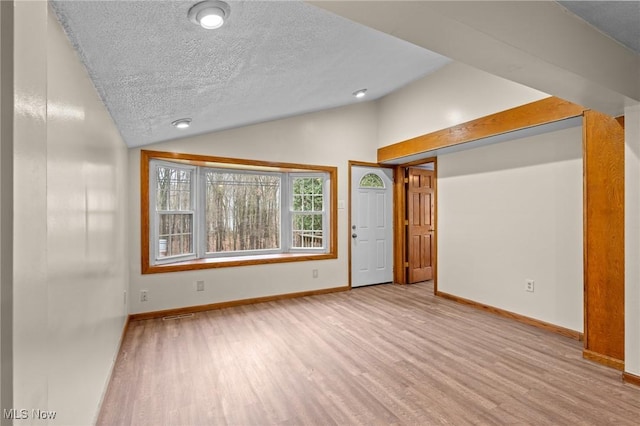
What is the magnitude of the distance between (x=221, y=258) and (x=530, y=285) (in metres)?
3.64

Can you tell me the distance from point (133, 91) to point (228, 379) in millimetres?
1971

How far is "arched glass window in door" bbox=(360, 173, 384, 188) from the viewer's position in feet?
17.0

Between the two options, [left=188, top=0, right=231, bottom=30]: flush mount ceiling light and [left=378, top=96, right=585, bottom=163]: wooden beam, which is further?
[left=378, top=96, right=585, bottom=163]: wooden beam

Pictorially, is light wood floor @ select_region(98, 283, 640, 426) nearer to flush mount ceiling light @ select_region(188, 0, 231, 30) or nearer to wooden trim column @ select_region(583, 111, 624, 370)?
wooden trim column @ select_region(583, 111, 624, 370)

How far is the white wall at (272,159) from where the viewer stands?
3656mm

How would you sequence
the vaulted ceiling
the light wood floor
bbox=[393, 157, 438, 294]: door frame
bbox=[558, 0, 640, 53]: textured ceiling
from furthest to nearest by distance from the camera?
bbox=[393, 157, 438, 294]: door frame → the light wood floor → bbox=[558, 0, 640, 53]: textured ceiling → the vaulted ceiling

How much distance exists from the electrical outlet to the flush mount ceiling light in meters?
3.71

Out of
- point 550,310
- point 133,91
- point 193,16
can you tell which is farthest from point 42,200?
point 550,310

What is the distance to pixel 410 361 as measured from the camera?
261 centimetres

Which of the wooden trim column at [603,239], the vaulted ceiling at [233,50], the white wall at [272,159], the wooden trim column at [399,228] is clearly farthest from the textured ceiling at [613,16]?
the wooden trim column at [399,228]

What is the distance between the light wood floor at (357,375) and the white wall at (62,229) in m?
0.37

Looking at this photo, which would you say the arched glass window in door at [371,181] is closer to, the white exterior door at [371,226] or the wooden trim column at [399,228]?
the white exterior door at [371,226]

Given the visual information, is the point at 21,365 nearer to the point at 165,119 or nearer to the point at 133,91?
the point at 133,91

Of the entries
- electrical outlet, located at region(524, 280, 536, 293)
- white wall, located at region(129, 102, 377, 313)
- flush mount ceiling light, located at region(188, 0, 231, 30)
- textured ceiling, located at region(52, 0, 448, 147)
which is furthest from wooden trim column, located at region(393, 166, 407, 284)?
flush mount ceiling light, located at region(188, 0, 231, 30)
